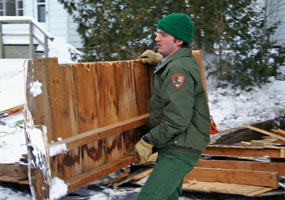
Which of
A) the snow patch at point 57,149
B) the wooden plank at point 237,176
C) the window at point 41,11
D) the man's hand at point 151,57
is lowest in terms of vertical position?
the wooden plank at point 237,176

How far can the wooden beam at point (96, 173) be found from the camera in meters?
3.06

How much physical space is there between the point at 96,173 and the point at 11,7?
1454 centimetres

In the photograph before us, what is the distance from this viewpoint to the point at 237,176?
14.5 feet

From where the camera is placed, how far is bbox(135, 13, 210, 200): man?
2676 millimetres

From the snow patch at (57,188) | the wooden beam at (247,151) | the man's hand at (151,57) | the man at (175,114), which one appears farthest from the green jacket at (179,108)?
the wooden beam at (247,151)

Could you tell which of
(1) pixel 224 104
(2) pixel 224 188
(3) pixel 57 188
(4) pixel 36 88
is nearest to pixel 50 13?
(1) pixel 224 104

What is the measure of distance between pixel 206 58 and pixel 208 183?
17.2ft

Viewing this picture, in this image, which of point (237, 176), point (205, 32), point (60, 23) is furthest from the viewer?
point (60, 23)

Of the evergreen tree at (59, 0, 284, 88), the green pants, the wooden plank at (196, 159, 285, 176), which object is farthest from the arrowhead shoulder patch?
the evergreen tree at (59, 0, 284, 88)

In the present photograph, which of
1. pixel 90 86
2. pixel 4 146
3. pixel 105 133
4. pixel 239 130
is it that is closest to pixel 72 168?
pixel 105 133

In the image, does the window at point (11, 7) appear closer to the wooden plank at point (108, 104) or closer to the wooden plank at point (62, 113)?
the wooden plank at point (108, 104)

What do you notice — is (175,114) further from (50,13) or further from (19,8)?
(19,8)

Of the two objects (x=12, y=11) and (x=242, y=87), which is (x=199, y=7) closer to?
(x=242, y=87)

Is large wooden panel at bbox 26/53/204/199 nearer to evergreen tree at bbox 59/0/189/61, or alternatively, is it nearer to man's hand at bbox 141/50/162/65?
man's hand at bbox 141/50/162/65
